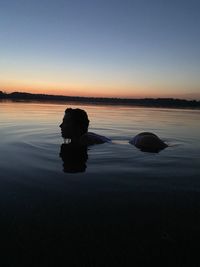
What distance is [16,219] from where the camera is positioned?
16.9ft

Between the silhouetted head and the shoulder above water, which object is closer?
the shoulder above water

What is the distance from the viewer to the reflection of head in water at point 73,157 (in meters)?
9.08

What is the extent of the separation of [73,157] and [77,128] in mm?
4293

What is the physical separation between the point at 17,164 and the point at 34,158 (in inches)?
43.1

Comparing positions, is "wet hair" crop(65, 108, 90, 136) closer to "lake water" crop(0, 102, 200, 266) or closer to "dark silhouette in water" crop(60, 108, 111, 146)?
"dark silhouette in water" crop(60, 108, 111, 146)

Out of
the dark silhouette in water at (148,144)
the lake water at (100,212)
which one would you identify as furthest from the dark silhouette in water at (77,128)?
the lake water at (100,212)

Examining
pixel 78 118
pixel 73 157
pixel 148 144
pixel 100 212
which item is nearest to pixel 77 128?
pixel 78 118

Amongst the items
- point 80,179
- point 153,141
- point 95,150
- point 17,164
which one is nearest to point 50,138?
point 95,150

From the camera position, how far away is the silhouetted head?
48.2ft

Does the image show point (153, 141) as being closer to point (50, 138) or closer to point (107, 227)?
point (50, 138)

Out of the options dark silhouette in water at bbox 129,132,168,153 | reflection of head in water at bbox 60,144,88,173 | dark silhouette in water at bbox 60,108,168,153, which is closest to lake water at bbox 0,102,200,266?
reflection of head in water at bbox 60,144,88,173

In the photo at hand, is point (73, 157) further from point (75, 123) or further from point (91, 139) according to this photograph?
point (75, 123)

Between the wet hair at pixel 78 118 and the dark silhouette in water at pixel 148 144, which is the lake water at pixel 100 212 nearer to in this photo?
the dark silhouette in water at pixel 148 144

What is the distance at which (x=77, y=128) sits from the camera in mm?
14953
